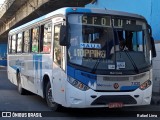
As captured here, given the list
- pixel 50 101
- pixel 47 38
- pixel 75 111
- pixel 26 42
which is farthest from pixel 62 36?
pixel 26 42

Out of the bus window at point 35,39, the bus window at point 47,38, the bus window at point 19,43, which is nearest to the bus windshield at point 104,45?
the bus window at point 47,38

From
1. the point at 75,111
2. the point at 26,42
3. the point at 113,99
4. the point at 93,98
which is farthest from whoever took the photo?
the point at 26,42

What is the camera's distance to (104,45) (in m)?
9.28

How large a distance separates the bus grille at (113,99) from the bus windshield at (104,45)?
61 cm

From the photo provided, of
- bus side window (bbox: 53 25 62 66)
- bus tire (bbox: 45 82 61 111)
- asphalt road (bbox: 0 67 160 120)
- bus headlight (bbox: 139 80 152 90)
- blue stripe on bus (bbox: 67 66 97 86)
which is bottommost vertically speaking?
asphalt road (bbox: 0 67 160 120)

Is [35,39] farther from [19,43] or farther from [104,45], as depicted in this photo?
[104,45]

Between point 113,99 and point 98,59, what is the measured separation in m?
1.03

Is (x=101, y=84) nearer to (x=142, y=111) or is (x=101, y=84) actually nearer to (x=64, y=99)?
(x=64, y=99)

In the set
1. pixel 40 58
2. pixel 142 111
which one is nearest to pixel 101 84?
pixel 142 111

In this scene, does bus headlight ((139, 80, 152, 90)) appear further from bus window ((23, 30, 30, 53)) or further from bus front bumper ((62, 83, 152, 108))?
bus window ((23, 30, 30, 53))

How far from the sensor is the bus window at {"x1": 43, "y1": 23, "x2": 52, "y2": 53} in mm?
10416

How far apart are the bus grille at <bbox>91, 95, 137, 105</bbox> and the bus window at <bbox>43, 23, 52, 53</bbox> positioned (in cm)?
227

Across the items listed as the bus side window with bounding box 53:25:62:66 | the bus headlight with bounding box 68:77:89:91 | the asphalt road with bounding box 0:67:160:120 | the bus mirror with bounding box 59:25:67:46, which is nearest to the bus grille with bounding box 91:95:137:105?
the bus headlight with bounding box 68:77:89:91

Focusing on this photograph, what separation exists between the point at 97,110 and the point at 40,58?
233 cm
